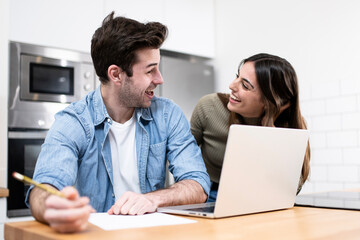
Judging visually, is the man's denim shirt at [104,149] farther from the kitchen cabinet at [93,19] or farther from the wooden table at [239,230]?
the kitchen cabinet at [93,19]

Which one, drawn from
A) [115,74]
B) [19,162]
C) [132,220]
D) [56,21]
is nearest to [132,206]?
A: [132,220]

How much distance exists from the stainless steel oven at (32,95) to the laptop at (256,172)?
1.49 meters

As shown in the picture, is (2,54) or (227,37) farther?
(227,37)

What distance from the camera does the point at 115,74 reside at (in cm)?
155

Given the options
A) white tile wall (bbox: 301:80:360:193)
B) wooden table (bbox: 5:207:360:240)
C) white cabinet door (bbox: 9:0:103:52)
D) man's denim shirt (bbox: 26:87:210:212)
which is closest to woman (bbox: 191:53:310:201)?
man's denim shirt (bbox: 26:87:210:212)

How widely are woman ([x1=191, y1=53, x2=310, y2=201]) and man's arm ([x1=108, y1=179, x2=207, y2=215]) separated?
434 millimetres

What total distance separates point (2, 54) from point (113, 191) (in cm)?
129

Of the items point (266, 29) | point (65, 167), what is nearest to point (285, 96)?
point (65, 167)

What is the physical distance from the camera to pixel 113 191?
1.46 m

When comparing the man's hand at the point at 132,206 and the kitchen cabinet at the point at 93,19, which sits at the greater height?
the kitchen cabinet at the point at 93,19

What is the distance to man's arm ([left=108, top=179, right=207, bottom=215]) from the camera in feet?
3.39

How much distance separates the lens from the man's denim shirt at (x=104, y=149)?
124cm

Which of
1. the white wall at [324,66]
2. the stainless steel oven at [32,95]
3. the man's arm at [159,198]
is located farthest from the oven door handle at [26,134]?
the white wall at [324,66]

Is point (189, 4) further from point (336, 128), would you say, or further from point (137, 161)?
point (137, 161)
